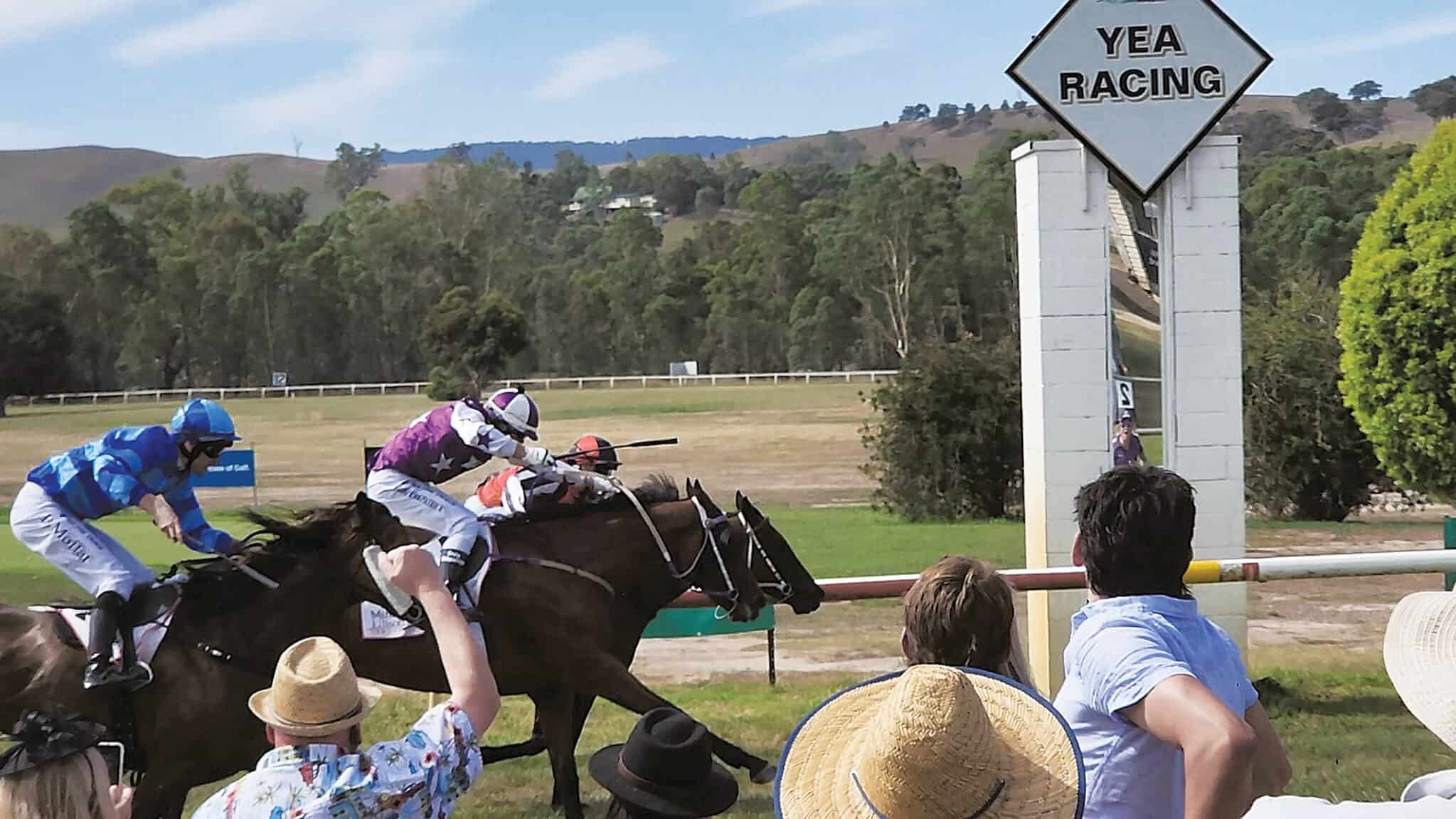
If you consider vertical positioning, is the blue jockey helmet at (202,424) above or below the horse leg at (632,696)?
above

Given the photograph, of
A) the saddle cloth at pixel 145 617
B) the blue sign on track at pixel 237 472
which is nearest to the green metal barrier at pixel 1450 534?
the saddle cloth at pixel 145 617

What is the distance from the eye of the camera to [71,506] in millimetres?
4980

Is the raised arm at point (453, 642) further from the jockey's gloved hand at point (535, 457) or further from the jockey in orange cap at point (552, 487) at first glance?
the jockey in orange cap at point (552, 487)

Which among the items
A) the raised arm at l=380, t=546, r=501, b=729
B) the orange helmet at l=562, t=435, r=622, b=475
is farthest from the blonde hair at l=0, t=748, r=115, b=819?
the orange helmet at l=562, t=435, r=622, b=475

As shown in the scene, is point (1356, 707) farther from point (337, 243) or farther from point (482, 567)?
point (337, 243)

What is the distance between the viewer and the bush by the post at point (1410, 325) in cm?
1105

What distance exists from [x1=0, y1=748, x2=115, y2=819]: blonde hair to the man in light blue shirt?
150 centimetres

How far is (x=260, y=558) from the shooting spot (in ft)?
16.5

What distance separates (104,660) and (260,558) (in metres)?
0.66

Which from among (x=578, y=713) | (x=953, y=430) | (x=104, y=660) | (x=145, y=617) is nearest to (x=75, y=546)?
(x=145, y=617)

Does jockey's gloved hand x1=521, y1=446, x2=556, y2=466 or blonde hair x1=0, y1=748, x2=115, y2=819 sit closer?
blonde hair x1=0, y1=748, x2=115, y2=819

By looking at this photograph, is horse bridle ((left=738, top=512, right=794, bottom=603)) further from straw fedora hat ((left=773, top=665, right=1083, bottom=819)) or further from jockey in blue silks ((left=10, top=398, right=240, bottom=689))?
straw fedora hat ((left=773, top=665, right=1083, bottom=819))

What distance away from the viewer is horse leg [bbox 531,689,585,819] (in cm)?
546

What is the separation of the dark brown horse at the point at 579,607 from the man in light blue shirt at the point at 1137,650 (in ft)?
10.2
